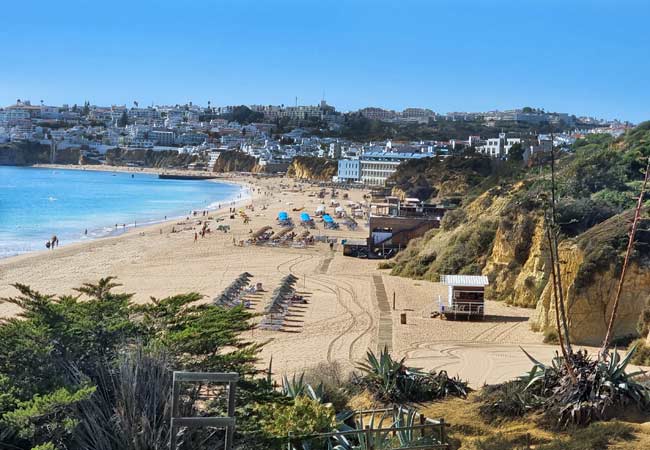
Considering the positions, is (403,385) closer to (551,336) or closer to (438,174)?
(551,336)

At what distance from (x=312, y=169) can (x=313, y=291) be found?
8289 centimetres

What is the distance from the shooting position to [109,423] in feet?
19.1

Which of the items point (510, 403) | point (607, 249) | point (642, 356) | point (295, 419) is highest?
point (607, 249)

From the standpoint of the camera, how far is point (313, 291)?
73.6 ft

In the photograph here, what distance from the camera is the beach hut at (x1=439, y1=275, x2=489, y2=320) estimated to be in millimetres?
18328

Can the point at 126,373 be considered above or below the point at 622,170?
below

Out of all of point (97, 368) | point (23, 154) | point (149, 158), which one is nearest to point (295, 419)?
point (97, 368)

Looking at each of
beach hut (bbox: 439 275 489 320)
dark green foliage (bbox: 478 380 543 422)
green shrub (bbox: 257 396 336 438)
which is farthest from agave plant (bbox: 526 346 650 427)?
beach hut (bbox: 439 275 489 320)

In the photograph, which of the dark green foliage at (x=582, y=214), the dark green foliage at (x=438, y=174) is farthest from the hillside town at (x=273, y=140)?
the dark green foliage at (x=582, y=214)

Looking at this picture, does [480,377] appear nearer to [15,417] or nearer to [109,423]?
[109,423]

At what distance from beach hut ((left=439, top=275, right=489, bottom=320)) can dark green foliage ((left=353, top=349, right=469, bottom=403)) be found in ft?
28.6

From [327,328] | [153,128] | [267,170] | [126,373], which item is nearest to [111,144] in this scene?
[153,128]

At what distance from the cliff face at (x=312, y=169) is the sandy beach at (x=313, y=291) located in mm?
58013

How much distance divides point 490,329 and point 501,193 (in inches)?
549
